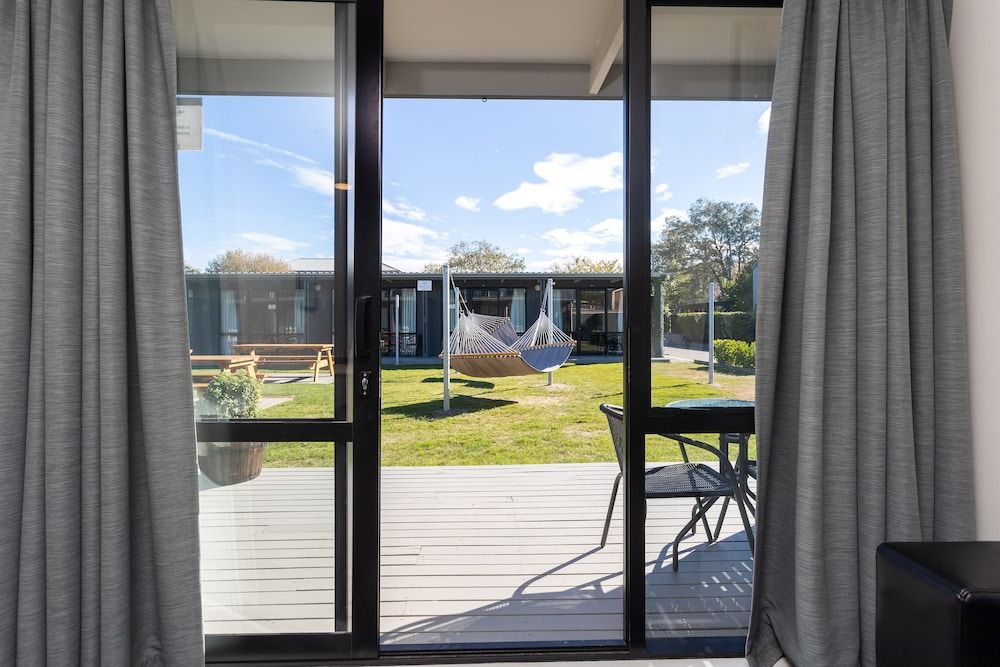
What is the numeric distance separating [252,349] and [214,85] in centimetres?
77

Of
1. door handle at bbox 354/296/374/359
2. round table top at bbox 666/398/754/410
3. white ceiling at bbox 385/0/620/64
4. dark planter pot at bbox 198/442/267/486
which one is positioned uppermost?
white ceiling at bbox 385/0/620/64

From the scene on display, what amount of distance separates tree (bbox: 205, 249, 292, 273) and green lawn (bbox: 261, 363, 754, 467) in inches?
143

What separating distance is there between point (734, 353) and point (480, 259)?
23.6ft

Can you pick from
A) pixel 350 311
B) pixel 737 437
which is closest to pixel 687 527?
pixel 737 437

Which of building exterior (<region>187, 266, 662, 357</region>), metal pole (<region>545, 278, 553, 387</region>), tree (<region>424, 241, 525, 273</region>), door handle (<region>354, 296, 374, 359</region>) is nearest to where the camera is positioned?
door handle (<region>354, 296, 374, 359</region>)

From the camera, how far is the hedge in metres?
1.56

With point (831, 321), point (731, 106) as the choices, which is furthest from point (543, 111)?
point (831, 321)

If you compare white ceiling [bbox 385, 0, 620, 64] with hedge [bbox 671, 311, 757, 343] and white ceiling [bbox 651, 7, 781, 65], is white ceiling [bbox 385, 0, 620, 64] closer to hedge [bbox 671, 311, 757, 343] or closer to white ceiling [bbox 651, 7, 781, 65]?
white ceiling [bbox 651, 7, 781, 65]

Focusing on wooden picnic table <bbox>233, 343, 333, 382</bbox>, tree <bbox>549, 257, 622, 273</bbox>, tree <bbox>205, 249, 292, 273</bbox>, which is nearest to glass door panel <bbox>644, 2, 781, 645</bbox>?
wooden picnic table <bbox>233, 343, 333, 382</bbox>

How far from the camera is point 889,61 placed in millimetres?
1368

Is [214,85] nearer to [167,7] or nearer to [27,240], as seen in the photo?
[167,7]

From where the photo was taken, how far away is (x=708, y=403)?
1.56m

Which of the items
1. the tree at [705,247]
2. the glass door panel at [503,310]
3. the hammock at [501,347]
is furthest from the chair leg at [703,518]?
the hammock at [501,347]

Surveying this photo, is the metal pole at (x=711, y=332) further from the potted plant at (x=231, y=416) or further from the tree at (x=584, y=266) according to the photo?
the tree at (x=584, y=266)
